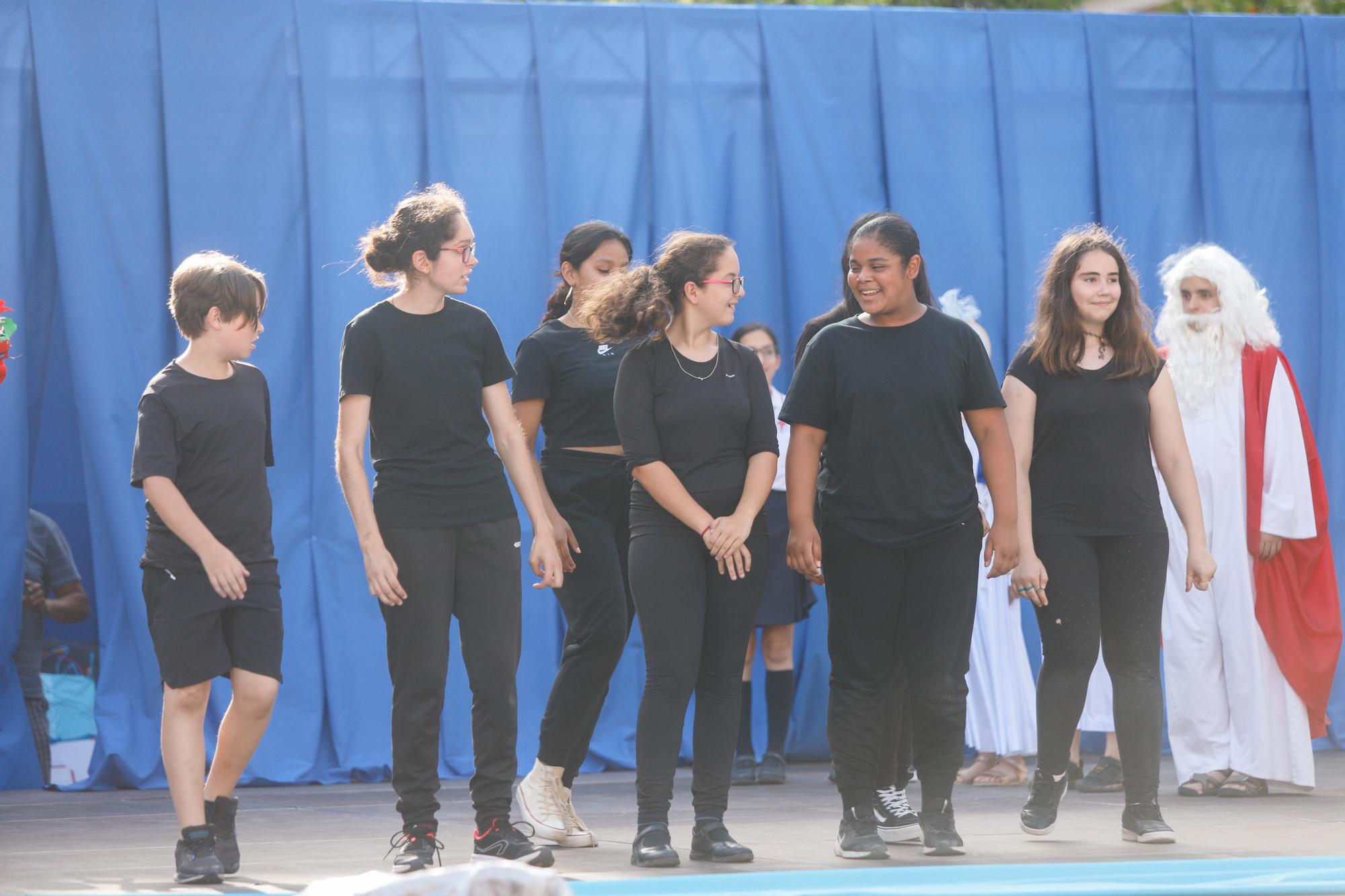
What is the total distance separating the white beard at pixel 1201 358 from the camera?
516 cm

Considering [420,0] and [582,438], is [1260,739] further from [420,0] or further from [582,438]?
[420,0]

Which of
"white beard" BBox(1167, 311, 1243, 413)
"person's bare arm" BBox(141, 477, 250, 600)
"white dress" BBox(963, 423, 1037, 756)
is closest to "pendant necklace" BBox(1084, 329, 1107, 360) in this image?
"white beard" BBox(1167, 311, 1243, 413)

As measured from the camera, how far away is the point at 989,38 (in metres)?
6.34

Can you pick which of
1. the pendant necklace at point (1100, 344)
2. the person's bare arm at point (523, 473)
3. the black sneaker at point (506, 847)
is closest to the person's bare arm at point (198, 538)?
the person's bare arm at point (523, 473)

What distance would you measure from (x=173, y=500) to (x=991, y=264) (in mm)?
3793

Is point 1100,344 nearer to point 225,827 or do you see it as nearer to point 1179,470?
point 1179,470

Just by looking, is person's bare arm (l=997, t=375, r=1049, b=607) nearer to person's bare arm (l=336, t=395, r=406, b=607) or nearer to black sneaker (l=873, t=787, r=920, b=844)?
black sneaker (l=873, t=787, r=920, b=844)

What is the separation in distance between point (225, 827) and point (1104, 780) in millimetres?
2944

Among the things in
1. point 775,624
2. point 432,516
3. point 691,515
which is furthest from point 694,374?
point 775,624

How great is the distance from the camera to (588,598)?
412cm

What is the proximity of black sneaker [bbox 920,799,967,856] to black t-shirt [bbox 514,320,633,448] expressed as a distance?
1274 mm

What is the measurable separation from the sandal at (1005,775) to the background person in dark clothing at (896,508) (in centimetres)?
180

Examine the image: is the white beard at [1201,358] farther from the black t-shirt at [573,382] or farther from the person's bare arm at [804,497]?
the black t-shirt at [573,382]

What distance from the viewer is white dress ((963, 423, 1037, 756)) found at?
5.62 meters
